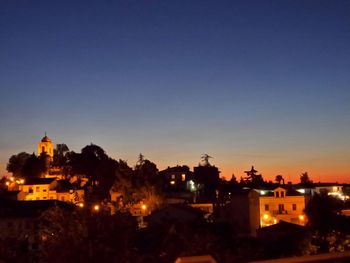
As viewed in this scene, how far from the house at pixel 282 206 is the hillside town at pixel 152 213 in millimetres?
118

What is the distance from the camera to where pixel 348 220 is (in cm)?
3619

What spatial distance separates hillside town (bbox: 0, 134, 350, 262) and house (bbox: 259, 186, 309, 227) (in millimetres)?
118

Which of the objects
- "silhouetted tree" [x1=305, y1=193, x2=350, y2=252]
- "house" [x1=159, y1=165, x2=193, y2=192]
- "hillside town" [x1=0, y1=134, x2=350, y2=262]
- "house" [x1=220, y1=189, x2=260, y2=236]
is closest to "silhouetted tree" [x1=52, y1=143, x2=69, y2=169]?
"hillside town" [x1=0, y1=134, x2=350, y2=262]

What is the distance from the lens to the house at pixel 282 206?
177 ft

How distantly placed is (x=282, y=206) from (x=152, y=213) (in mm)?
16777

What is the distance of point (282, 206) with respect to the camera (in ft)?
181

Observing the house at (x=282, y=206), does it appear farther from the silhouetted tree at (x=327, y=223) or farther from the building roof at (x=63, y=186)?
the building roof at (x=63, y=186)

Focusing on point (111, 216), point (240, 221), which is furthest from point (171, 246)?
point (240, 221)

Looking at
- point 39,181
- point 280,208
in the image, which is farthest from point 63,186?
point 280,208

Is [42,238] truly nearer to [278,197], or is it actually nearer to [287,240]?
[287,240]

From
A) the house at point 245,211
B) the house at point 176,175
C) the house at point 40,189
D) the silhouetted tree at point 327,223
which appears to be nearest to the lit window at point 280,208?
the house at point 245,211

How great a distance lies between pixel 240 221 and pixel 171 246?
3688 centimetres

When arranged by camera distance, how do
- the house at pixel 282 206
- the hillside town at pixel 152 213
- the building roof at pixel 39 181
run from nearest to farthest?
the hillside town at pixel 152 213
the house at pixel 282 206
the building roof at pixel 39 181

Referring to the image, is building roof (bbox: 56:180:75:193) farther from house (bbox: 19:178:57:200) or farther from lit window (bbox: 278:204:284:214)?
lit window (bbox: 278:204:284:214)
